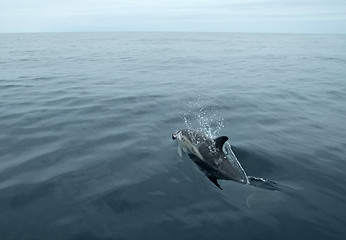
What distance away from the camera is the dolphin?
30.8 ft

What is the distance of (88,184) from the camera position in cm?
897

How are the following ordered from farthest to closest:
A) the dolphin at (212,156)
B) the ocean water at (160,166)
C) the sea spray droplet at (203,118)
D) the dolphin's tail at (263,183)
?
the sea spray droplet at (203,118) → the dolphin at (212,156) → the dolphin's tail at (263,183) → the ocean water at (160,166)

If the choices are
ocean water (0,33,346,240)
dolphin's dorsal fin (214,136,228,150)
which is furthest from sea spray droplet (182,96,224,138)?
dolphin's dorsal fin (214,136,228,150)

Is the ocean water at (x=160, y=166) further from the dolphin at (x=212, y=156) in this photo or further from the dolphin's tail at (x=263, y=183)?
the dolphin at (x=212, y=156)

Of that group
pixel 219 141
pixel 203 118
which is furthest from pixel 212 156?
pixel 203 118

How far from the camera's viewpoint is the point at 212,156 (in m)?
9.98

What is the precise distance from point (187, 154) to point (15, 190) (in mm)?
5882

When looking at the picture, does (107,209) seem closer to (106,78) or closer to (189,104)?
(189,104)

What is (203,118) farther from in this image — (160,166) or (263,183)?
(263,183)

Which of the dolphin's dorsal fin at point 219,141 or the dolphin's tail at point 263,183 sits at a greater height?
the dolphin's dorsal fin at point 219,141

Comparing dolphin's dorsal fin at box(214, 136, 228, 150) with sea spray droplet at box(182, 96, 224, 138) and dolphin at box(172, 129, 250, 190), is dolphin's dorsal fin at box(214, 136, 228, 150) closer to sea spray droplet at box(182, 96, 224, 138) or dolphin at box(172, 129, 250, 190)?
dolphin at box(172, 129, 250, 190)

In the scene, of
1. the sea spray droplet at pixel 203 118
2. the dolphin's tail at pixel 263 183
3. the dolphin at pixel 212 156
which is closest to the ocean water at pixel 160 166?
the sea spray droplet at pixel 203 118

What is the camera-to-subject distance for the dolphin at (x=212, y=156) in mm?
9375

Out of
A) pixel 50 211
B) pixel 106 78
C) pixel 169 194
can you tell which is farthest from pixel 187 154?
pixel 106 78
